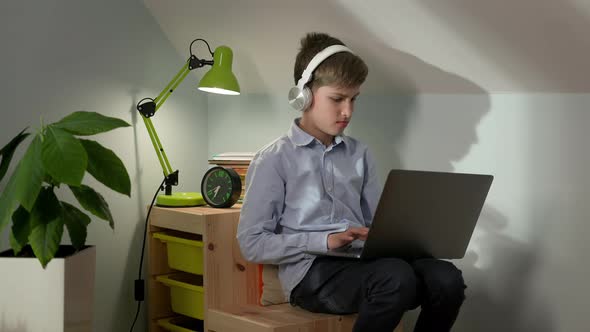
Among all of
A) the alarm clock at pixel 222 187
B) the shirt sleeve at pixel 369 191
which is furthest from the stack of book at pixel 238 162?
the shirt sleeve at pixel 369 191

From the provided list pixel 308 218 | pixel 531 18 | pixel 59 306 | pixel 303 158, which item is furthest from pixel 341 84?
pixel 59 306

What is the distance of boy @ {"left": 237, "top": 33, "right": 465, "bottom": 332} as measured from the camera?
1780 millimetres

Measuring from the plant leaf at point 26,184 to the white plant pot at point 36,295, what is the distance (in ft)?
0.43

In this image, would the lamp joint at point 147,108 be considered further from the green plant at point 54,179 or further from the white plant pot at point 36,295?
the white plant pot at point 36,295

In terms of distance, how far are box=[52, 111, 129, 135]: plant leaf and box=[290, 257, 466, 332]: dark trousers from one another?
0.59 meters

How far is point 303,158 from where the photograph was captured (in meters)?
2.02

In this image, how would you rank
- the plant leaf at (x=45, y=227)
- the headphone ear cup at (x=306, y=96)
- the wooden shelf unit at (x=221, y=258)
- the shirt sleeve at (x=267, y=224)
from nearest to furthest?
the plant leaf at (x=45, y=227), the shirt sleeve at (x=267, y=224), the headphone ear cup at (x=306, y=96), the wooden shelf unit at (x=221, y=258)

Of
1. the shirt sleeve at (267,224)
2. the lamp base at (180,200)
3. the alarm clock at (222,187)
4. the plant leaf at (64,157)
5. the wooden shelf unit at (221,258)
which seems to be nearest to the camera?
the plant leaf at (64,157)

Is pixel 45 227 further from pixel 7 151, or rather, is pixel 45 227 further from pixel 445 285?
pixel 445 285

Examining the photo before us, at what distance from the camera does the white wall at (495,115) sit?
193cm

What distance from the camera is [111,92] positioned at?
2.50 meters

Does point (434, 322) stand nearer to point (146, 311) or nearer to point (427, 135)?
point (427, 135)

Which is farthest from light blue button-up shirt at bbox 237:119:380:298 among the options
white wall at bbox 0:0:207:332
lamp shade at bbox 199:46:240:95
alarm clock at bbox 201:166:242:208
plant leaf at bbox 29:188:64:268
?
white wall at bbox 0:0:207:332

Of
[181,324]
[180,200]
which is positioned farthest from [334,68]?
[181,324]
